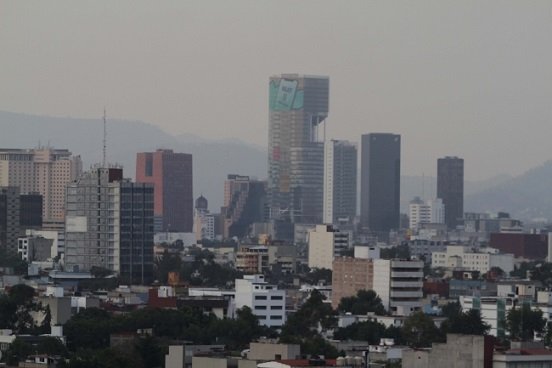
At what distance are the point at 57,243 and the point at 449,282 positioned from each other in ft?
109

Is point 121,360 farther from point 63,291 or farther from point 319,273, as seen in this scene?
point 319,273

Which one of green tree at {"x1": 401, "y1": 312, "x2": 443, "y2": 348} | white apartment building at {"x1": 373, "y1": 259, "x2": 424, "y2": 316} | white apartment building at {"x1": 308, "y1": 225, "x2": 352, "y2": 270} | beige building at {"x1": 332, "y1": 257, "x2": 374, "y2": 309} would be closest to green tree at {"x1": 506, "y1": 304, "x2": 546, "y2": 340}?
green tree at {"x1": 401, "y1": 312, "x2": 443, "y2": 348}

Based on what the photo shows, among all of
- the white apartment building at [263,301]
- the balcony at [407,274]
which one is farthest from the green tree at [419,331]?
the balcony at [407,274]

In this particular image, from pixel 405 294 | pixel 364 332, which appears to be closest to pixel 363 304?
pixel 405 294

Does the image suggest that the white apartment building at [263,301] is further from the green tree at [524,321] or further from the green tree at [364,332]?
the green tree at [364,332]

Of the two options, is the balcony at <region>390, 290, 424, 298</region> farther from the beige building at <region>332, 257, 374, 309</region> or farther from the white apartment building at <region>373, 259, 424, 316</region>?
the beige building at <region>332, 257, 374, 309</region>

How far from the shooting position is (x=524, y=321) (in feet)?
308

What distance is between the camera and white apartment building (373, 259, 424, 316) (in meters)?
113

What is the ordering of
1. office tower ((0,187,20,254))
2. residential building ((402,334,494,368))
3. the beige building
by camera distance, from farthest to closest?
office tower ((0,187,20,254)) < the beige building < residential building ((402,334,494,368))

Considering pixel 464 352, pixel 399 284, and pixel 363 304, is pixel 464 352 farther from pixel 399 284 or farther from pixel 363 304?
pixel 399 284

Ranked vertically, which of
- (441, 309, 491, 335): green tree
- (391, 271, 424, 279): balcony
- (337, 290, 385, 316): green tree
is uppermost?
(391, 271, 424, 279): balcony

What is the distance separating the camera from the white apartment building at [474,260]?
172 m

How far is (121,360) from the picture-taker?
215 feet

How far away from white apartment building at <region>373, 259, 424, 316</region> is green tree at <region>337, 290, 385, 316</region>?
46.8 inches
